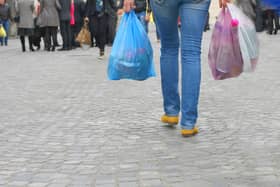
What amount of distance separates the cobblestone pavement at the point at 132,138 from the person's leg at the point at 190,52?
0.23 m

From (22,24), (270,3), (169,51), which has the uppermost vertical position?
(270,3)

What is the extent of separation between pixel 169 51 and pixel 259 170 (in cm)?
167

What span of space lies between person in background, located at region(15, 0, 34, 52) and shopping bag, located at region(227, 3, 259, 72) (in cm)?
1390

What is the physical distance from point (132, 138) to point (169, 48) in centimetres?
83

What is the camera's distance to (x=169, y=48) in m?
5.54

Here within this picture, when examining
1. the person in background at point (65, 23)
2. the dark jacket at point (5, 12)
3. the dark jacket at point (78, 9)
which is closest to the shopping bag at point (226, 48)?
the person in background at point (65, 23)

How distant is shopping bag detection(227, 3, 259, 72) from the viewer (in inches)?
204

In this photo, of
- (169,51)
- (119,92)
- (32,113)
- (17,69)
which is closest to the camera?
(169,51)

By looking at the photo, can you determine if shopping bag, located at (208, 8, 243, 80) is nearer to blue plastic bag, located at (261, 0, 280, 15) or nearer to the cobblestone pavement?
the cobblestone pavement

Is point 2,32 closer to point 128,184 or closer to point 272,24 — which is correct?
point 272,24

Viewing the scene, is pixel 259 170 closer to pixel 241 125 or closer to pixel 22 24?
pixel 241 125

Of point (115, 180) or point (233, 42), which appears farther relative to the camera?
point (233, 42)

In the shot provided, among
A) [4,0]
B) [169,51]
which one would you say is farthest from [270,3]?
[4,0]

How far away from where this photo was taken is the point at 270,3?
429cm
